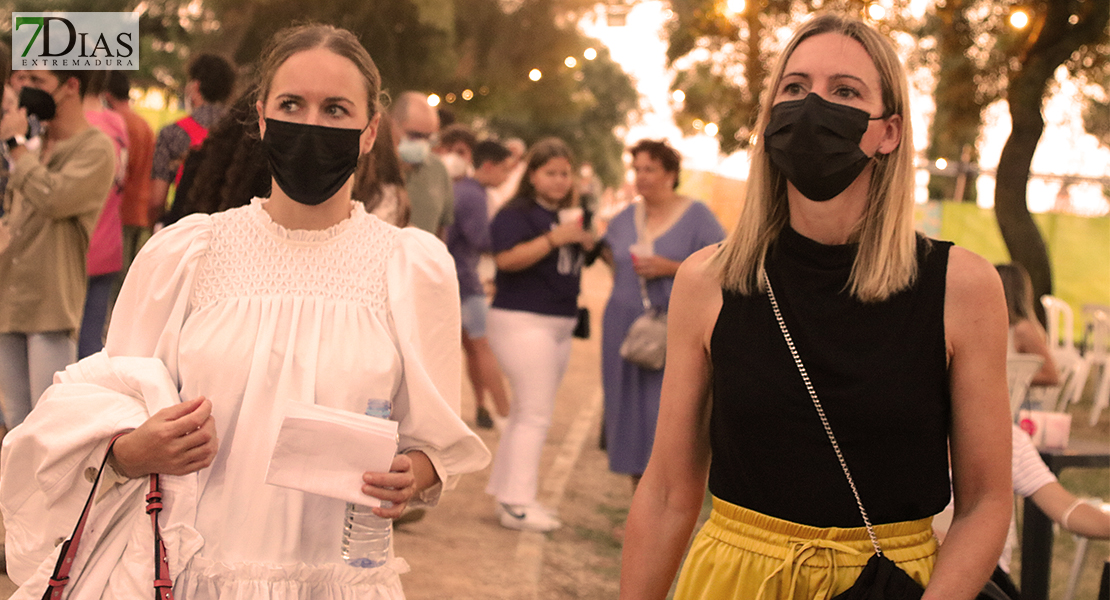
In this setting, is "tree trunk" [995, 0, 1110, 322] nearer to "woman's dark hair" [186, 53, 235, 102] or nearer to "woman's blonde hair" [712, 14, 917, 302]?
"woman's dark hair" [186, 53, 235, 102]

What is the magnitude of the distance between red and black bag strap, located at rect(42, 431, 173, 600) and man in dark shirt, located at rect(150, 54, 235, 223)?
3201 mm

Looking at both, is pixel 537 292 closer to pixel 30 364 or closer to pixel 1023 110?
pixel 30 364

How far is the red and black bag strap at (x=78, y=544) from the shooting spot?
2119mm

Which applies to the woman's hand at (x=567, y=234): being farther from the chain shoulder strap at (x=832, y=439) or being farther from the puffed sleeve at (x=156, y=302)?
the chain shoulder strap at (x=832, y=439)

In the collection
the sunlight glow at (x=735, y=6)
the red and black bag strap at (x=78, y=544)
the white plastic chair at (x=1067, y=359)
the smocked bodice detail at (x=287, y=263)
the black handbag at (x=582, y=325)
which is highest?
the sunlight glow at (x=735, y=6)

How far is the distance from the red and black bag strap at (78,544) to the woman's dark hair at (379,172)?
6.88ft

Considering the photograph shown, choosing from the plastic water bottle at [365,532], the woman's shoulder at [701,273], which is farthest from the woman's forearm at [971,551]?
the plastic water bottle at [365,532]

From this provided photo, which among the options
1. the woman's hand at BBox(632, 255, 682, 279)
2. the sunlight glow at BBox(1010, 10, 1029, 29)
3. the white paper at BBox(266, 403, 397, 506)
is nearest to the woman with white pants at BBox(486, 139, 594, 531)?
the woman's hand at BBox(632, 255, 682, 279)

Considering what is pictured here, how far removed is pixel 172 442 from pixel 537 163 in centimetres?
482

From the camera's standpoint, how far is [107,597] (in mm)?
2178

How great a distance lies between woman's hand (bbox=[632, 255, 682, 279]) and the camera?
21.2 feet

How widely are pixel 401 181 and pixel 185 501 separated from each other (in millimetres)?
2988

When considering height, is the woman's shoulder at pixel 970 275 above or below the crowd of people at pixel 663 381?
above

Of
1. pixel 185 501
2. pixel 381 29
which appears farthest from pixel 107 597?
pixel 381 29
